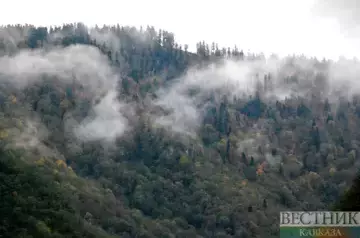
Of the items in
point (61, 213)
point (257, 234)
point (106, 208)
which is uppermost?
point (61, 213)

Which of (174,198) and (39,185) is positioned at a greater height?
(39,185)

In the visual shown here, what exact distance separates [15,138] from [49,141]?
83.3ft

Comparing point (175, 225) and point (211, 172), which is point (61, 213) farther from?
point (211, 172)

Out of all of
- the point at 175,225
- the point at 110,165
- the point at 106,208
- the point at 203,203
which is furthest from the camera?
the point at 110,165

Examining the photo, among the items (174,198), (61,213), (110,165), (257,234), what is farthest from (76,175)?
(257,234)

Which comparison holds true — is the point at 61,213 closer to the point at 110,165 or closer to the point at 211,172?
the point at 110,165

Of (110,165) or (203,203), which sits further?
(110,165)

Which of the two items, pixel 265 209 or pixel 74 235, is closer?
pixel 74 235

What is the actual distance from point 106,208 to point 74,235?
34196mm

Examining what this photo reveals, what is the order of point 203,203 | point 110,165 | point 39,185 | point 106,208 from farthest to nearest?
point 110,165, point 203,203, point 106,208, point 39,185

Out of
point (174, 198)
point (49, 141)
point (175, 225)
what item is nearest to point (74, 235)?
point (175, 225)

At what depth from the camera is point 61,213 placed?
130 meters

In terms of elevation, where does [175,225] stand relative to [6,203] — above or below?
below

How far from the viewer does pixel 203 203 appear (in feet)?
600
